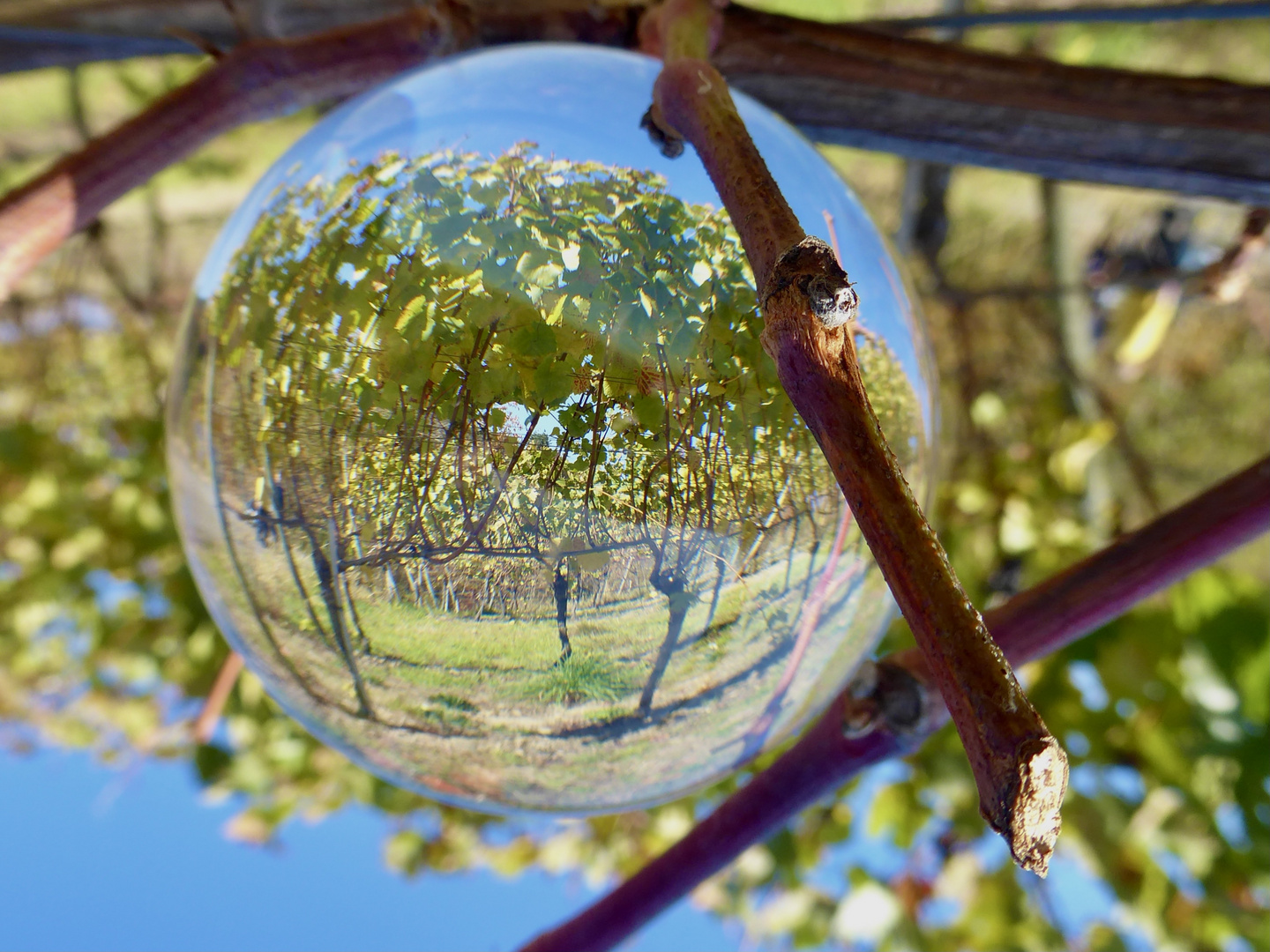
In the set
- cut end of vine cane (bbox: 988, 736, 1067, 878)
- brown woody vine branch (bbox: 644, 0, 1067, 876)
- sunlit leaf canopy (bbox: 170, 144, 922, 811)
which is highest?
sunlit leaf canopy (bbox: 170, 144, 922, 811)

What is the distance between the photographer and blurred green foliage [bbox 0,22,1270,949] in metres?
1.16

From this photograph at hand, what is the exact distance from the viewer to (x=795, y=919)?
1561 millimetres

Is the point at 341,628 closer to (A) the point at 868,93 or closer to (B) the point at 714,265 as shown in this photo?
(B) the point at 714,265

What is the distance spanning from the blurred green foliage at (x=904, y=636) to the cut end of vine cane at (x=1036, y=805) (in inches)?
9.3

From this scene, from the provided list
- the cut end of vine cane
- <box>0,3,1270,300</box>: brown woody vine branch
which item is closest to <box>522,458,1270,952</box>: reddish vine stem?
<box>0,3,1270,300</box>: brown woody vine branch

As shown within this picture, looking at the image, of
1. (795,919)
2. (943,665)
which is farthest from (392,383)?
(795,919)

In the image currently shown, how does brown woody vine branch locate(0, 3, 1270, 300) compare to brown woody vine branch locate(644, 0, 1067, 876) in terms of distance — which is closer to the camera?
brown woody vine branch locate(644, 0, 1067, 876)

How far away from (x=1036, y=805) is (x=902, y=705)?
353 mm

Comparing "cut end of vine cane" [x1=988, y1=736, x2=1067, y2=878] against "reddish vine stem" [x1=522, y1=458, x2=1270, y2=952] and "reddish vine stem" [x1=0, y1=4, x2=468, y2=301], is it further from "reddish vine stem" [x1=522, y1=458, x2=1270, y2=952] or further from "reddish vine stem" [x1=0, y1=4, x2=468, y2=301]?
"reddish vine stem" [x1=0, y1=4, x2=468, y2=301]

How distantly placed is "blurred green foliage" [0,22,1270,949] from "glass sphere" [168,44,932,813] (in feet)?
0.23

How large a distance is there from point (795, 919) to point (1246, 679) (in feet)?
2.84

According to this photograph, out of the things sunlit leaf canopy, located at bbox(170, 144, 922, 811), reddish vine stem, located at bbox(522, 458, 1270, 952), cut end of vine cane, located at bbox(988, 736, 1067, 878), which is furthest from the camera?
reddish vine stem, located at bbox(522, 458, 1270, 952)

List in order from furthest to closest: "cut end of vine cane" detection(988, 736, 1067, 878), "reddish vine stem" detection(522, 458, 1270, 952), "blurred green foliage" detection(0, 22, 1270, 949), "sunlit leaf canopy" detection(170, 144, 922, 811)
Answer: "blurred green foliage" detection(0, 22, 1270, 949) < "reddish vine stem" detection(522, 458, 1270, 952) < "sunlit leaf canopy" detection(170, 144, 922, 811) < "cut end of vine cane" detection(988, 736, 1067, 878)

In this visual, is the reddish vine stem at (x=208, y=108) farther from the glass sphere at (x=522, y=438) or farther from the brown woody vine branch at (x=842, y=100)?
the glass sphere at (x=522, y=438)
